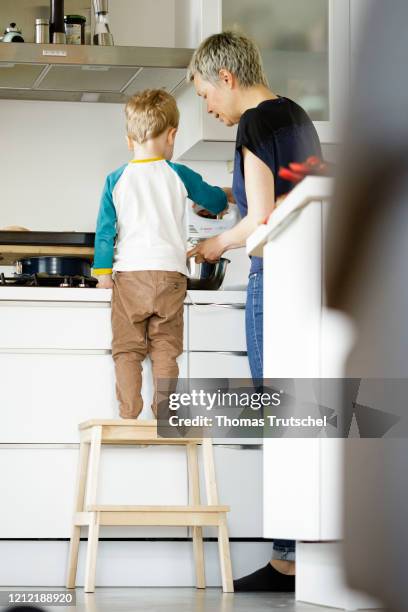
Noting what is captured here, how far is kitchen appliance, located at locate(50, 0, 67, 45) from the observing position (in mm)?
3803

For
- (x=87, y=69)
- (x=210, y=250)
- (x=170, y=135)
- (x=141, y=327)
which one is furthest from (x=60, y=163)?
(x=210, y=250)

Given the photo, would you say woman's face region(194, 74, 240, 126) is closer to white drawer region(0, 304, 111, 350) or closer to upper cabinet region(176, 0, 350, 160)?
white drawer region(0, 304, 111, 350)

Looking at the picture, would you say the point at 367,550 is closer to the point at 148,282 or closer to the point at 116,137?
the point at 148,282

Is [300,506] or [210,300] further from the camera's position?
[210,300]

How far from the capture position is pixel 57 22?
3855 millimetres

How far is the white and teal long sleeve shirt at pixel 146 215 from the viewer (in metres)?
3.11

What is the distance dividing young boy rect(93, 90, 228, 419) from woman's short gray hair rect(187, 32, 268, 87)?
0.53 metres

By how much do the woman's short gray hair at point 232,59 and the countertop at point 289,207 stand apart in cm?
44

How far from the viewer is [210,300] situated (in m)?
3.23

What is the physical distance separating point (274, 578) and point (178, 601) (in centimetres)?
35

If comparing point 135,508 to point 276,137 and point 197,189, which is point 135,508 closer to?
point 197,189

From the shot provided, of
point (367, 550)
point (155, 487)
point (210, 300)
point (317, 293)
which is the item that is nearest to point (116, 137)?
point (210, 300)

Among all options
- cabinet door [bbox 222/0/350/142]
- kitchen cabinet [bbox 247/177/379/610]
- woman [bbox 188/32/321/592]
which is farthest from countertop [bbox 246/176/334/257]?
cabinet door [bbox 222/0/350/142]

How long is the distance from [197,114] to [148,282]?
92cm
